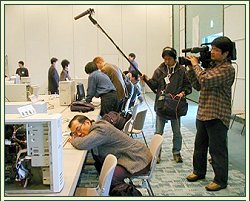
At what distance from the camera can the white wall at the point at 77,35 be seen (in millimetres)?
11891

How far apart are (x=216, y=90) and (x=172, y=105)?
90 centimetres

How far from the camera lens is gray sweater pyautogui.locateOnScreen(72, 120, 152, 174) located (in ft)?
7.87

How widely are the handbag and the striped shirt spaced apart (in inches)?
28.5

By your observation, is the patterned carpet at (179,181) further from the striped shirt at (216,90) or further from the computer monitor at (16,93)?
the computer monitor at (16,93)

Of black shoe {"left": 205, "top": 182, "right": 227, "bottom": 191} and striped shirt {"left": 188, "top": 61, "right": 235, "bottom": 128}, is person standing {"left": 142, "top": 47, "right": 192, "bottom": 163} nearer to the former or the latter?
striped shirt {"left": 188, "top": 61, "right": 235, "bottom": 128}

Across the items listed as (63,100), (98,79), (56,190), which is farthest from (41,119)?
(63,100)

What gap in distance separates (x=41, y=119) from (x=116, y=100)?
127 inches

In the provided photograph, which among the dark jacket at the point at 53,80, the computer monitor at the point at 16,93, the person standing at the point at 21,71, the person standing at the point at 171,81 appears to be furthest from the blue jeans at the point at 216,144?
the person standing at the point at 21,71

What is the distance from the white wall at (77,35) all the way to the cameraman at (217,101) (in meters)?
8.91

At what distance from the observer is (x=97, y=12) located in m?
11.9

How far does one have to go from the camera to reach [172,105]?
379 centimetres

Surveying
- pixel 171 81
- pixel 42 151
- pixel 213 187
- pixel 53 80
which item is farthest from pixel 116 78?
pixel 53 80

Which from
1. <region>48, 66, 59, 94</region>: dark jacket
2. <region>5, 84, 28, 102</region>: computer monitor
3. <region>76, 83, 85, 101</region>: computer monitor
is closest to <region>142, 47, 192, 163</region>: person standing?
<region>5, 84, 28, 102</region>: computer monitor

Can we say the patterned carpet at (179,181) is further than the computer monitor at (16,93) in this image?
No
